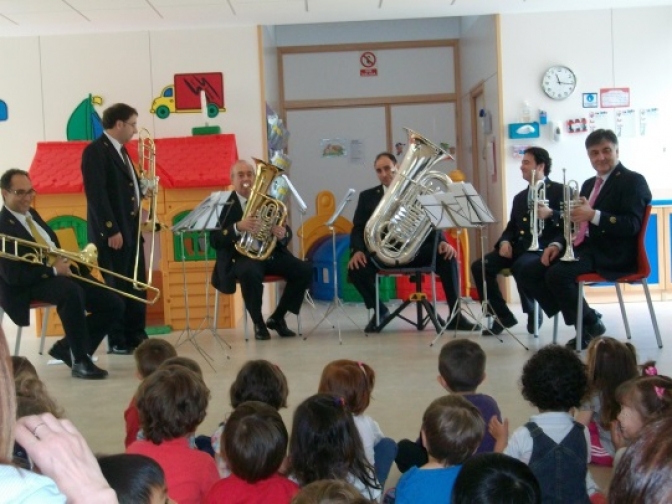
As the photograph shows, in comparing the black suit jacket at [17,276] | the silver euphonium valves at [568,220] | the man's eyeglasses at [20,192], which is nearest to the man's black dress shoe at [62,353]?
the black suit jacket at [17,276]

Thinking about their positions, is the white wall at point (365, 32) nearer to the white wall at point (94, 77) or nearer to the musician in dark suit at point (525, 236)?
the white wall at point (94, 77)

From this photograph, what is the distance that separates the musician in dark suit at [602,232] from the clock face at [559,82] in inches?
104

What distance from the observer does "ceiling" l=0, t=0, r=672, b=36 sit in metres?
6.84

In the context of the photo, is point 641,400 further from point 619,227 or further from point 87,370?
point 87,370

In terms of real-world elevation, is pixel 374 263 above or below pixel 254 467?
above

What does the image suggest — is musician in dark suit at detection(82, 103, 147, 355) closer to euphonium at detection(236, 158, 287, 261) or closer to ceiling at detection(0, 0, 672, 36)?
euphonium at detection(236, 158, 287, 261)

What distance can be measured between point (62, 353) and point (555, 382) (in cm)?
359

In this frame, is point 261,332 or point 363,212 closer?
point 261,332

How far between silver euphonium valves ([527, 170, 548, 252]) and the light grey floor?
660 mm

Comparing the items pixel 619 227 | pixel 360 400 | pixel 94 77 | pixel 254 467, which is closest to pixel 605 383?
pixel 360 400

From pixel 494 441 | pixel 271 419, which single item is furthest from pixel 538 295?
pixel 271 419

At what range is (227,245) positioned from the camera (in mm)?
6062

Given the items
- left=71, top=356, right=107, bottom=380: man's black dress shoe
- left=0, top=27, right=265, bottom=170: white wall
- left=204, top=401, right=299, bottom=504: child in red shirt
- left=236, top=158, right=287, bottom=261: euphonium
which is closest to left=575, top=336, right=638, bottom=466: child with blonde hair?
left=204, top=401, right=299, bottom=504: child in red shirt

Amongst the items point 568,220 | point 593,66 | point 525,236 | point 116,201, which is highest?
point 593,66
